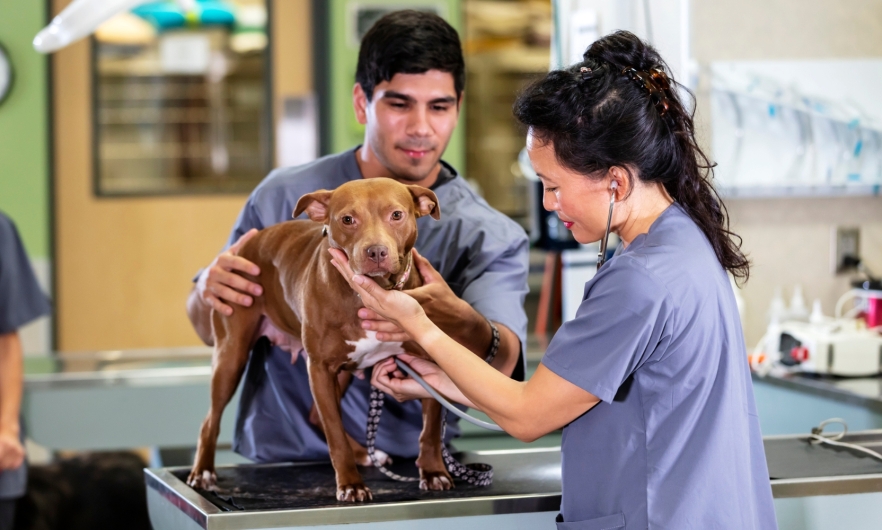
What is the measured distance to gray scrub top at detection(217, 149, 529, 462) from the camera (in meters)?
1.92

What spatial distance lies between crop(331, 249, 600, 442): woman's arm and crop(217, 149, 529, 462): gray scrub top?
0.43 m

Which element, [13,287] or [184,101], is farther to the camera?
[184,101]

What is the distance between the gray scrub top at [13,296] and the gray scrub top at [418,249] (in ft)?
2.58

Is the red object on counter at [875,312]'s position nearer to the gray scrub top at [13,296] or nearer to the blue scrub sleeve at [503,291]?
the blue scrub sleeve at [503,291]

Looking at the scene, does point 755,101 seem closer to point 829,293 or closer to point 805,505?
point 829,293

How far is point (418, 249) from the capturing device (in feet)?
6.37

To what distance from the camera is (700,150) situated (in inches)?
55.9

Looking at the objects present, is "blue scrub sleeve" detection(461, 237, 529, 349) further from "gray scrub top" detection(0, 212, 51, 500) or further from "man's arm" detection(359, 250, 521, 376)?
"gray scrub top" detection(0, 212, 51, 500)

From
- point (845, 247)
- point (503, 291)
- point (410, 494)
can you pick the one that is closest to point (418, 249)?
→ point (503, 291)

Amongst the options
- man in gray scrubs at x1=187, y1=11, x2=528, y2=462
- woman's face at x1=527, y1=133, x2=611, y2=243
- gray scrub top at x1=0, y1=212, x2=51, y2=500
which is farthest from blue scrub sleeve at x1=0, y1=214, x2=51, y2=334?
woman's face at x1=527, y1=133, x2=611, y2=243

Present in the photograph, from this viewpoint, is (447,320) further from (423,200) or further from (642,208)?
(642,208)

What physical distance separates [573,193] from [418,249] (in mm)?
612

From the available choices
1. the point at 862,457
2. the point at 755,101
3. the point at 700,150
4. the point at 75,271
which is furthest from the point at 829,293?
the point at 75,271

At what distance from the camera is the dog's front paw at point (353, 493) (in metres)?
1.56
